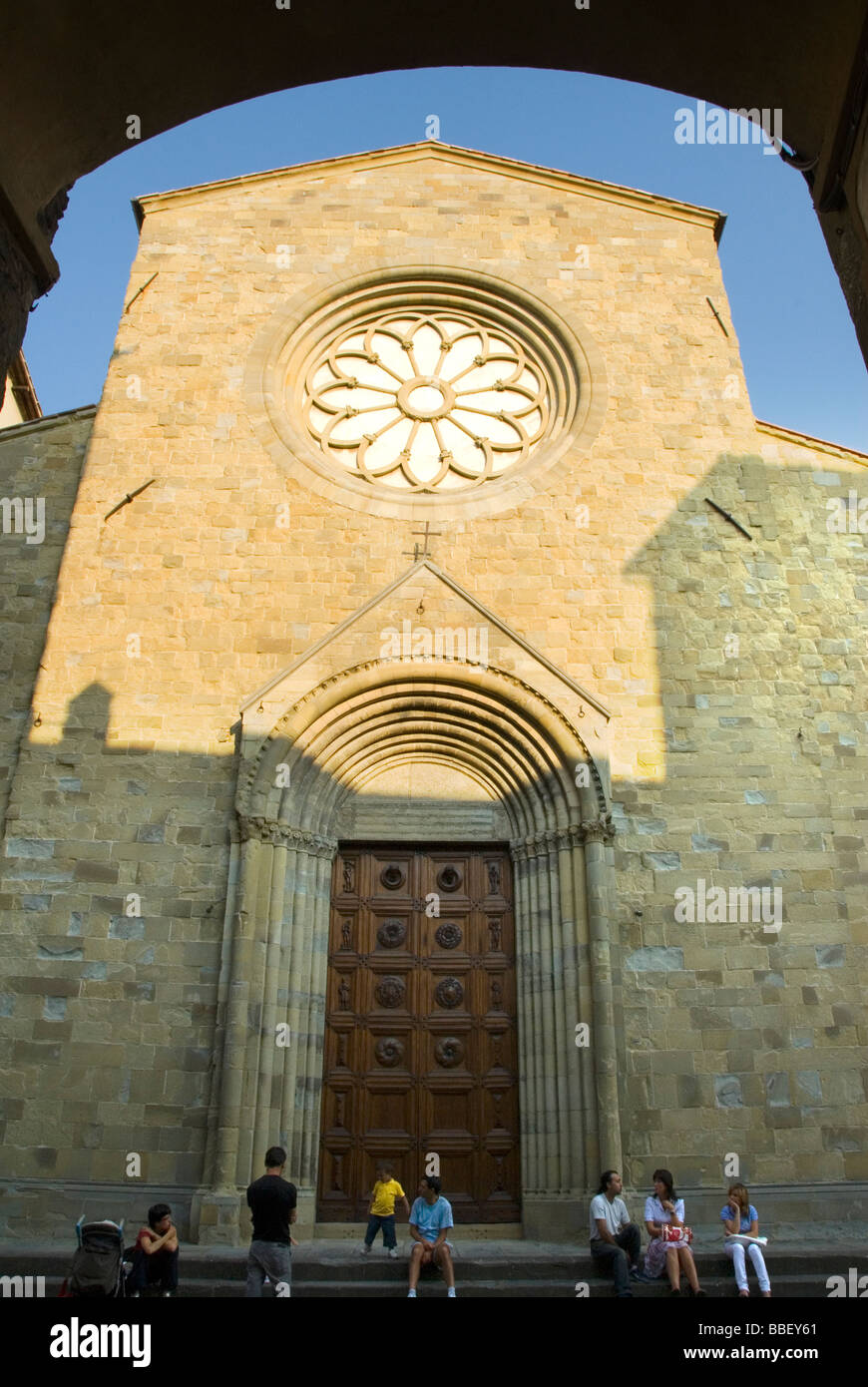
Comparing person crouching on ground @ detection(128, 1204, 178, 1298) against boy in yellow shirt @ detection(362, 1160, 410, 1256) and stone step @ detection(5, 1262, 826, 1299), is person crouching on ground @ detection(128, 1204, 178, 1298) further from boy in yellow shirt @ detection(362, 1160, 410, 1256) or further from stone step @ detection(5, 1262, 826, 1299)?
boy in yellow shirt @ detection(362, 1160, 410, 1256)

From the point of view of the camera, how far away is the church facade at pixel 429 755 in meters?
8.88

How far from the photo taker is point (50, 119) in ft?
11.6

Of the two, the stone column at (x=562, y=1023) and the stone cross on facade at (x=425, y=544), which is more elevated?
the stone cross on facade at (x=425, y=544)

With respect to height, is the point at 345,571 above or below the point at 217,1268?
above

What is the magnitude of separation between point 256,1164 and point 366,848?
307cm

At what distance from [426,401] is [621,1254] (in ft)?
30.7

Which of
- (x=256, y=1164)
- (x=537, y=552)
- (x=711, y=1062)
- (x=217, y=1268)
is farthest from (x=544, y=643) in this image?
(x=217, y=1268)

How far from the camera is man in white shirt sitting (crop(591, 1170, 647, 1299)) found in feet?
23.5

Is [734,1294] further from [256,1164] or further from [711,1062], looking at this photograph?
[256,1164]

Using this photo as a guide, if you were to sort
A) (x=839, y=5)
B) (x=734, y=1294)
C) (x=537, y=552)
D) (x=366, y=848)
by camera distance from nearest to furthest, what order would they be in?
1. (x=839, y=5)
2. (x=734, y=1294)
3. (x=366, y=848)
4. (x=537, y=552)

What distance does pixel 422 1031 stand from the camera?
31.6 feet

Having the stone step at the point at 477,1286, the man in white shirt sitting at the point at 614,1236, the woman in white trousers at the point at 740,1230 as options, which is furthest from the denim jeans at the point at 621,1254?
the woman in white trousers at the point at 740,1230

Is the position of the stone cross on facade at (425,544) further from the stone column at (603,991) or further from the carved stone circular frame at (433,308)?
→ the stone column at (603,991)

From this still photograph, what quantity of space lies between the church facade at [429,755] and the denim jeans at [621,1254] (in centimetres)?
98
